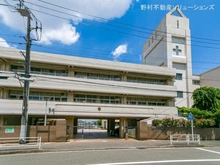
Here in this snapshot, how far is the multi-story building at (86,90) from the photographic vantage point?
2139cm

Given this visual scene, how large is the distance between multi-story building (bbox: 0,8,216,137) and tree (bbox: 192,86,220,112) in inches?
130

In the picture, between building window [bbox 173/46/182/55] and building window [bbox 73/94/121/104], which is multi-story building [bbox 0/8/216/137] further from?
building window [bbox 173/46/182/55]

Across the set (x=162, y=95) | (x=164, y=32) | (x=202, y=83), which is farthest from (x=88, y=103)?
(x=202, y=83)

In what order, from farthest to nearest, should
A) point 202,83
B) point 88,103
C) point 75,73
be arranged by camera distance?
point 202,83 < point 75,73 < point 88,103

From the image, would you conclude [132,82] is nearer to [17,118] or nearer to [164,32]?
[164,32]

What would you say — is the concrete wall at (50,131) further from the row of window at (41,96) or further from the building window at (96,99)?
the building window at (96,99)

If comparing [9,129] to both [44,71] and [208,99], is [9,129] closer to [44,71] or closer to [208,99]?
[44,71]

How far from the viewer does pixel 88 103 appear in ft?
75.9

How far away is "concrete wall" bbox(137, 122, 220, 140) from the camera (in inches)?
→ 802

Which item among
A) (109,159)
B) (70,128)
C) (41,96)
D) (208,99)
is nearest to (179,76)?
(208,99)

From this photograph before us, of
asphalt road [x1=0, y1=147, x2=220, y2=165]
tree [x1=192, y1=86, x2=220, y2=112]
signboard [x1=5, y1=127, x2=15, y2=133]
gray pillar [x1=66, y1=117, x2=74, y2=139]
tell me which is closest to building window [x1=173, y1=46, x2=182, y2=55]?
tree [x1=192, y1=86, x2=220, y2=112]

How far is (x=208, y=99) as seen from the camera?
24781 millimetres

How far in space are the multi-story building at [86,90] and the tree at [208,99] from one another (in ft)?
10.8

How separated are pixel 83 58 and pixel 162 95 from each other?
1217 cm
